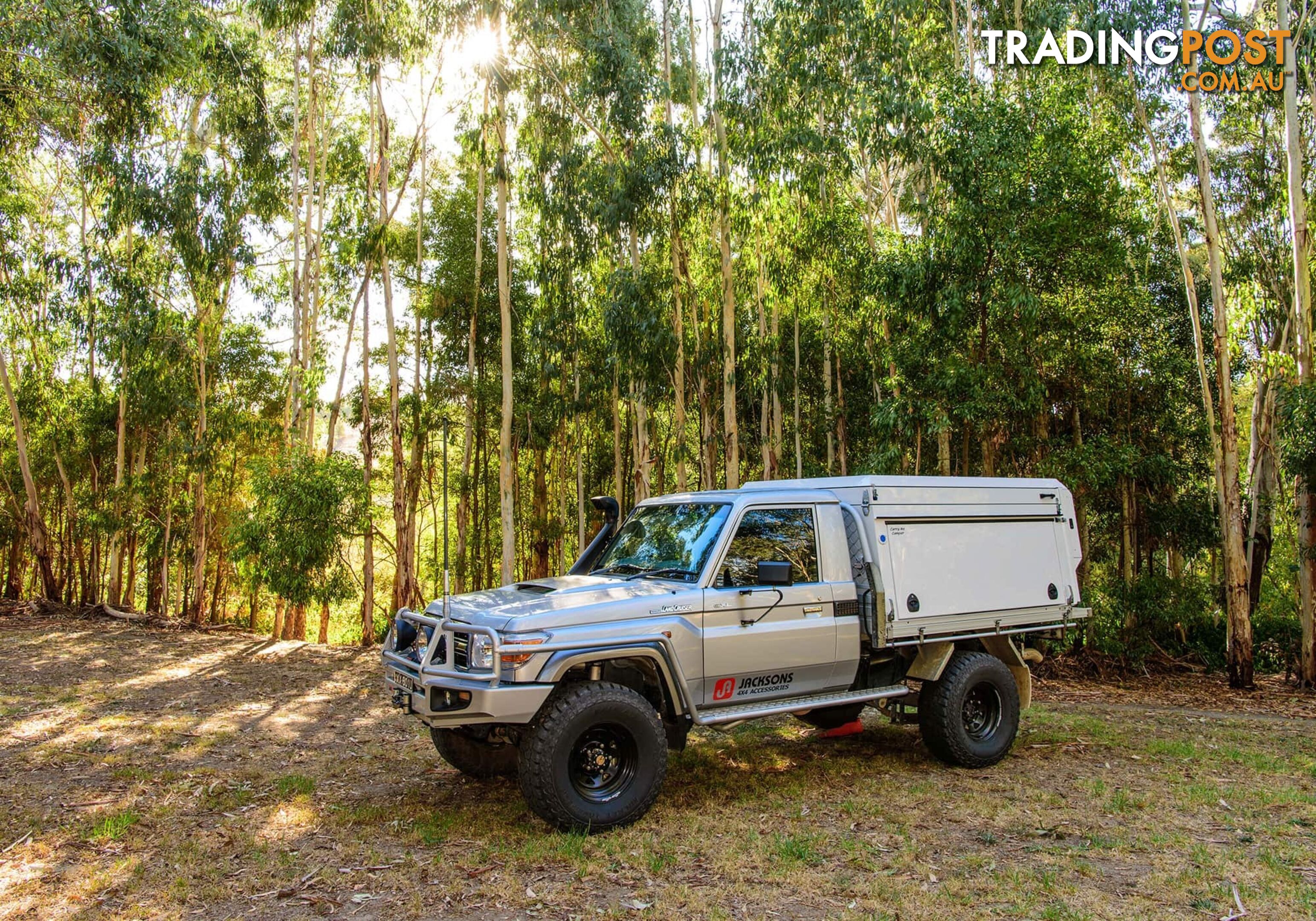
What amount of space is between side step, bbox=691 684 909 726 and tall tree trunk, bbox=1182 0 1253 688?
8.44 meters

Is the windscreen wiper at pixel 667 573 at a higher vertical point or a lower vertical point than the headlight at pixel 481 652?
higher

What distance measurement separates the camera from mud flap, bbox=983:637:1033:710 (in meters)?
6.64

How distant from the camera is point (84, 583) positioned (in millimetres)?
23859

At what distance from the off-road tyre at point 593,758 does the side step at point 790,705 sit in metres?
0.36

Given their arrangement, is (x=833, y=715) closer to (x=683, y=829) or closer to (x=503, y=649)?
(x=683, y=829)

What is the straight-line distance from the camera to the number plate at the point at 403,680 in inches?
194

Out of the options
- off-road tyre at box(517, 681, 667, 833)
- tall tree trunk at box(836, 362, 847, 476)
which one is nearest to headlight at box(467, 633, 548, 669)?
off-road tyre at box(517, 681, 667, 833)

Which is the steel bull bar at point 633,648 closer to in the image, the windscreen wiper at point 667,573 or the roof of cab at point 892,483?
the windscreen wiper at point 667,573

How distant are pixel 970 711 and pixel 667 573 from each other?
9.07ft

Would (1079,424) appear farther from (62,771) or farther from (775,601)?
(62,771)

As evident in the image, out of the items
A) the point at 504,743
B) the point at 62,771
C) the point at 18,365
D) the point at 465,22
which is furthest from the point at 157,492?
the point at 504,743

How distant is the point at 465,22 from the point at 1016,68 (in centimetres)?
983

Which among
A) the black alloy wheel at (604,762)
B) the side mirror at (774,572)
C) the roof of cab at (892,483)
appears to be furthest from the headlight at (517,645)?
the roof of cab at (892,483)

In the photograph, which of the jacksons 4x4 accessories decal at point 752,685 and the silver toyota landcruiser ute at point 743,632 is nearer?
the silver toyota landcruiser ute at point 743,632
